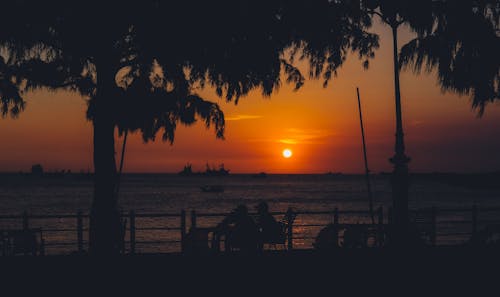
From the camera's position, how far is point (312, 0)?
1371cm

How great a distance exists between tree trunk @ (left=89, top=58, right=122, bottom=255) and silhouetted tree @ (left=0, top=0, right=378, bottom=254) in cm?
3

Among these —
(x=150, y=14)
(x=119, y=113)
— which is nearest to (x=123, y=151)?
(x=119, y=113)

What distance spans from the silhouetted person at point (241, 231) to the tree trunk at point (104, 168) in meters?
2.82

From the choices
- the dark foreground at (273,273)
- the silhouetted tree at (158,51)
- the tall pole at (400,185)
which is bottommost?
the dark foreground at (273,273)

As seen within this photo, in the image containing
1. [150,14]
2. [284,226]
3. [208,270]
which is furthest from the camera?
[284,226]

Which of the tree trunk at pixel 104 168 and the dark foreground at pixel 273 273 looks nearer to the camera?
the dark foreground at pixel 273 273

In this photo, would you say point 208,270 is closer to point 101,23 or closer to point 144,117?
point 144,117

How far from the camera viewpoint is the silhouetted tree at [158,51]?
1320cm

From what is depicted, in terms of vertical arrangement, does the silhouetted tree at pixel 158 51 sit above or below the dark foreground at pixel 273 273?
above

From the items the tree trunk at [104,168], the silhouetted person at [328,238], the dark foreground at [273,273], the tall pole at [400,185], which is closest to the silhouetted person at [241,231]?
the dark foreground at [273,273]

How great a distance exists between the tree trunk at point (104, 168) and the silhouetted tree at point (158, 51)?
0.03 m

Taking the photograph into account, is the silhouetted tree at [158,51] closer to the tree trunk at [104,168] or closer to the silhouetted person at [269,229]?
the tree trunk at [104,168]

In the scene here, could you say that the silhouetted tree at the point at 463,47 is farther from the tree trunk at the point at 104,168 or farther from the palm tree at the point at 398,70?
the tree trunk at the point at 104,168

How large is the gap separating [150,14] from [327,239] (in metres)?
7.09
